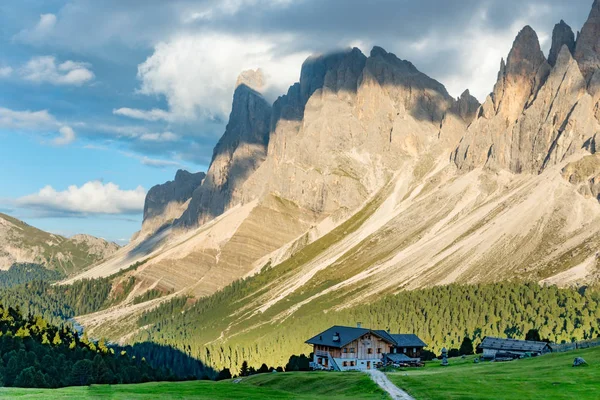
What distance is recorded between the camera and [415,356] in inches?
5049

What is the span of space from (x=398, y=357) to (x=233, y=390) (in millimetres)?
67077

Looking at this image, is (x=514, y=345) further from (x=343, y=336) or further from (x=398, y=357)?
(x=343, y=336)

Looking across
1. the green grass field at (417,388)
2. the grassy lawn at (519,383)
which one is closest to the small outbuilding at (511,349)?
the green grass field at (417,388)

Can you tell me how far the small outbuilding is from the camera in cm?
10575

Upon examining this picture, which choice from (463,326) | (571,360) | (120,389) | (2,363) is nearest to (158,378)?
(2,363)

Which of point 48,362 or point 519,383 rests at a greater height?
point 48,362

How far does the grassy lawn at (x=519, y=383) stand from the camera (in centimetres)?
5641

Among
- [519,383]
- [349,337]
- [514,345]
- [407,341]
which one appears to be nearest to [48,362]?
[349,337]

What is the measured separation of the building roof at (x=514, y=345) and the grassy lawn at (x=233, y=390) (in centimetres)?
4244

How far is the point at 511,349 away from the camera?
107938 millimetres

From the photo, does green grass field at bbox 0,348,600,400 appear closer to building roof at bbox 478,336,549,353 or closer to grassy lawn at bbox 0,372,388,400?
grassy lawn at bbox 0,372,388,400

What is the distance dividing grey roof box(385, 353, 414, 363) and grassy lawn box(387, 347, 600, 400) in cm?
4101

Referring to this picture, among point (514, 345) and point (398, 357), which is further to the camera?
point (398, 357)

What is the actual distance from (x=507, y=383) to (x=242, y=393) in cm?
2587
